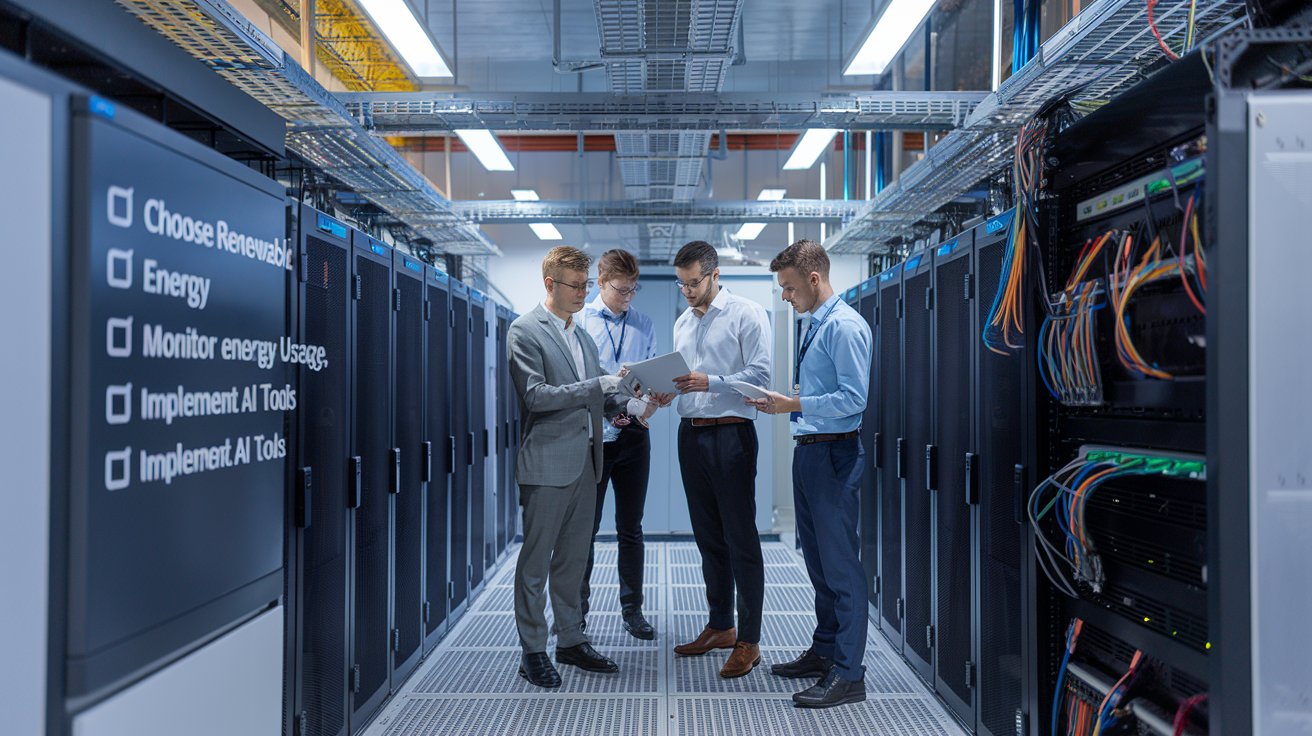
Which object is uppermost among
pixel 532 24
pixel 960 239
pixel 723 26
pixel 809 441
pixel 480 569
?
pixel 532 24

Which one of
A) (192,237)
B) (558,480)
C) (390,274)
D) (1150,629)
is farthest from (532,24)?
(1150,629)

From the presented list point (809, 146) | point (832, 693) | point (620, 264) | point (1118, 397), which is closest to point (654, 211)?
point (809, 146)

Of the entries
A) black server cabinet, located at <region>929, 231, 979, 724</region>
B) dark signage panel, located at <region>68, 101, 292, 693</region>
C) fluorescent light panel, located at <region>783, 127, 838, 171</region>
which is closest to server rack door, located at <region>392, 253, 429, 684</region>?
dark signage panel, located at <region>68, 101, 292, 693</region>

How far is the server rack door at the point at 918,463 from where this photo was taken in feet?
9.93

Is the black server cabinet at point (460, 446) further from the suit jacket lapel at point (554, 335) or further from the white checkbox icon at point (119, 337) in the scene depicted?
the white checkbox icon at point (119, 337)

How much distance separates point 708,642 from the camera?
11.5ft

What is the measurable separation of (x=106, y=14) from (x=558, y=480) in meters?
2.11

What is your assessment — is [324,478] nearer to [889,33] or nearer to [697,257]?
[697,257]

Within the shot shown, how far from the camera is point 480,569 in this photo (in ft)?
15.1

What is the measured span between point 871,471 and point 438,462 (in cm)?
195

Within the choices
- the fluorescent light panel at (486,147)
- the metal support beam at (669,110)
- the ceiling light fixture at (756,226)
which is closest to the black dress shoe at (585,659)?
the metal support beam at (669,110)

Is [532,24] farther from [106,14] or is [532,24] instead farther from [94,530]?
[94,530]

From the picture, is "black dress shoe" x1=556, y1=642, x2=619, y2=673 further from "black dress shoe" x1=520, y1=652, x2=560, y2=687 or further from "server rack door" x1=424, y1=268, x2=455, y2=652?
"server rack door" x1=424, y1=268, x2=455, y2=652

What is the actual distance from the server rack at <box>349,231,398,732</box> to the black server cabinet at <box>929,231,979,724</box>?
72.3 inches
